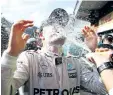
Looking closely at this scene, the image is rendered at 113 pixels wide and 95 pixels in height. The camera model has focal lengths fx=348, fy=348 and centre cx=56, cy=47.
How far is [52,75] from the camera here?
2.80m

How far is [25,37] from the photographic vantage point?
229cm

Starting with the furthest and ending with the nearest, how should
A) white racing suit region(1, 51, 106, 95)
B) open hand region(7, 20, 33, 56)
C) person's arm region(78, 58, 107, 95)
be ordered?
person's arm region(78, 58, 107, 95), white racing suit region(1, 51, 106, 95), open hand region(7, 20, 33, 56)

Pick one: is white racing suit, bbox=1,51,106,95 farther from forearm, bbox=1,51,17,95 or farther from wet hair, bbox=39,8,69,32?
wet hair, bbox=39,8,69,32

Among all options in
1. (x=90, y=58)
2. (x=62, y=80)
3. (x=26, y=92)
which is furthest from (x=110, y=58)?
(x=26, y=92)

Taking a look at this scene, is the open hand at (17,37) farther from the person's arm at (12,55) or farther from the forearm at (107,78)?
the forearm at (107,78)

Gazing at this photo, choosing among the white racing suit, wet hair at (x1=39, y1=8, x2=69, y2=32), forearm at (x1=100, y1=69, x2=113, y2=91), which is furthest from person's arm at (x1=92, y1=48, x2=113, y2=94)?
wet hair at (x1=39, y1=8, x2=69, y2=32)

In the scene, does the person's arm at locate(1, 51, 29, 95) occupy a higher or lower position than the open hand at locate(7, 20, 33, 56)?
lower

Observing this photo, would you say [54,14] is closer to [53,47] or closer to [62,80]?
[53,47]

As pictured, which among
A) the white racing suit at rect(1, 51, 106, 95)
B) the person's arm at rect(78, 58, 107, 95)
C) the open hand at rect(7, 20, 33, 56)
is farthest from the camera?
the person's arm at rect(78, 58, 107, 95)

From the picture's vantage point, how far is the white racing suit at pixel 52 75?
2.70 meters

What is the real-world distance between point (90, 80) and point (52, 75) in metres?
0.38

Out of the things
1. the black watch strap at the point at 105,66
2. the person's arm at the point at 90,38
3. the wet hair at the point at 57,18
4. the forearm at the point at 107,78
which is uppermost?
the wet hair at the point at 57,18

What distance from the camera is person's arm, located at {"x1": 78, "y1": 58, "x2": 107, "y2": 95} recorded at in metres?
2.94

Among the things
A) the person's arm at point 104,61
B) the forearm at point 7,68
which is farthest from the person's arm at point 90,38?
the forearm at point 7,68
